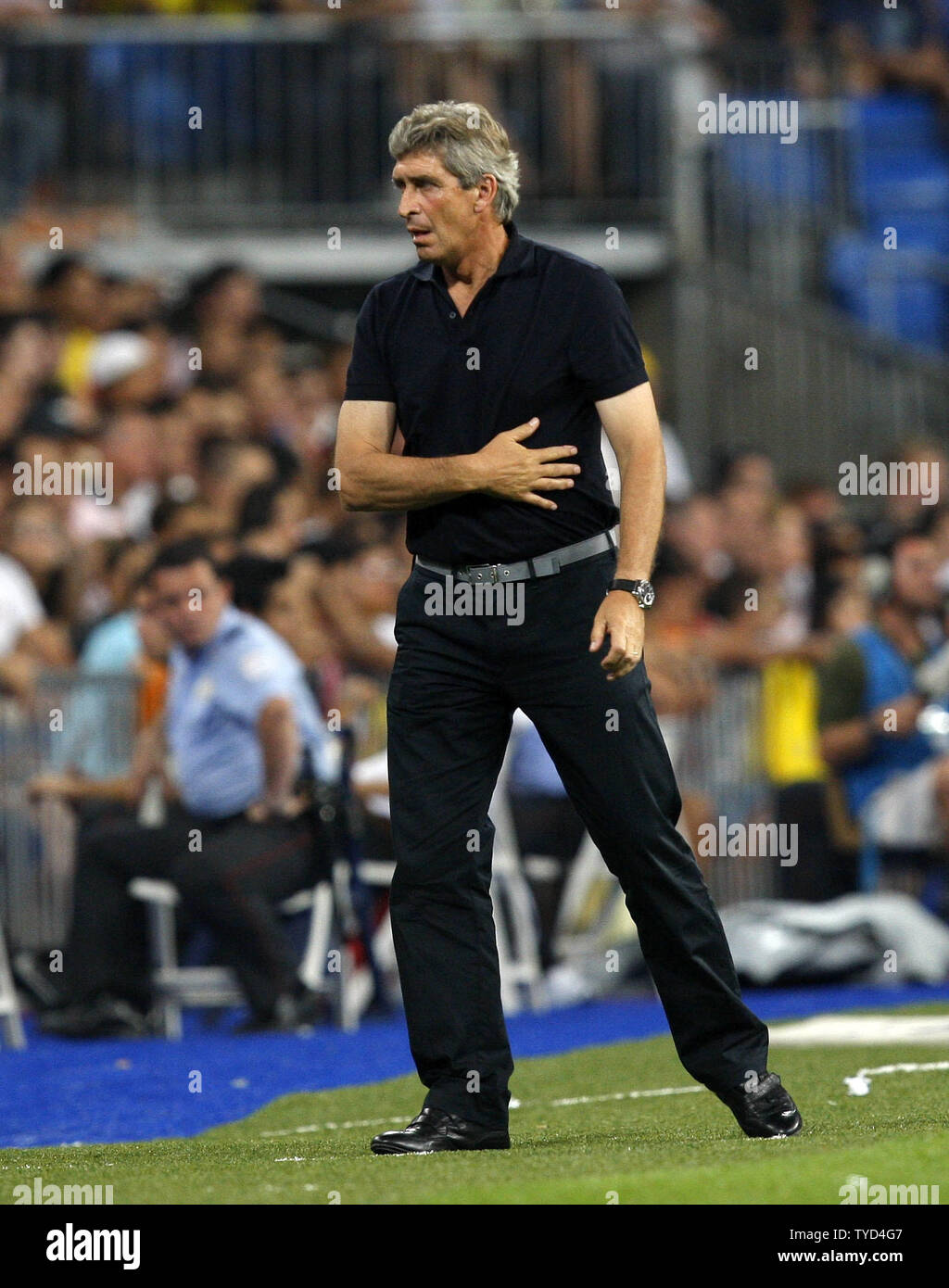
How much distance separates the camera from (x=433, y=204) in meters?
6.16

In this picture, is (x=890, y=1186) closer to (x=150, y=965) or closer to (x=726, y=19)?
(x=150, y=965)

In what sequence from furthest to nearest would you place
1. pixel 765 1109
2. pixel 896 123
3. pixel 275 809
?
pixel 896 123 < pixel 275 809 < pixel 765 1109

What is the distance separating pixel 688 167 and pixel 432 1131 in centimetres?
1337

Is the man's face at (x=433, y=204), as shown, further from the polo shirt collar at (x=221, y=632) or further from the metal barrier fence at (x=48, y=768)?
the metal barrier fence at (x=48, y=768)

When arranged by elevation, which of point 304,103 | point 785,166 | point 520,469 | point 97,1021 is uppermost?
point 304,103


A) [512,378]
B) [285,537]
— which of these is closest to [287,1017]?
[285,537]

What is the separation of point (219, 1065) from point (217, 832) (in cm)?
166

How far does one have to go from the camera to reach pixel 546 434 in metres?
6.21

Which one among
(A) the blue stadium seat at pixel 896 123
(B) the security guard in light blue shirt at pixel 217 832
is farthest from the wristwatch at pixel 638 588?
(A) the blue stadium seat at pixel 896 123

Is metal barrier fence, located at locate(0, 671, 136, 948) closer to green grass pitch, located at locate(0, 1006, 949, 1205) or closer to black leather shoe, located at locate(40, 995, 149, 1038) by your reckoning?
black leather shoe, located at locate(40, 995, 149, 1038)

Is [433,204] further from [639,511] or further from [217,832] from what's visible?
[217,832]

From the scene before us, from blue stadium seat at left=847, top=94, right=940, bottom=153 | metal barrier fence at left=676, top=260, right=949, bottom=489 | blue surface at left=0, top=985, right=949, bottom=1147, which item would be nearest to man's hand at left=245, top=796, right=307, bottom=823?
blue surface at left=0, top=985, right=949, bottom=1147

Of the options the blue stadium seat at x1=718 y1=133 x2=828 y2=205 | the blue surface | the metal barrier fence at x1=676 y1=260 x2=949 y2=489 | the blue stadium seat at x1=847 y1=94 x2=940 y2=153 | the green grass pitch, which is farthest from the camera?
the blue stadium seat at x1=847 y1=94 x2=940 y2=153

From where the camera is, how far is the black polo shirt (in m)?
6.18
